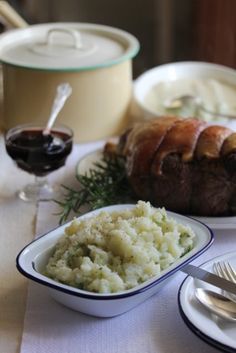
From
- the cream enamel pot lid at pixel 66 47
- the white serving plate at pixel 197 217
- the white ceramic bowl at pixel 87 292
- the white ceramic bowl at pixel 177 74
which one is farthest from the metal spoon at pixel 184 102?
the white ceramic bowl at pixel 87 292

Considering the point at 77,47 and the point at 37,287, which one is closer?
the point at 37,287

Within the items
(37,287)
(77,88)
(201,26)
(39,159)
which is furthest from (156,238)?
(201,26)

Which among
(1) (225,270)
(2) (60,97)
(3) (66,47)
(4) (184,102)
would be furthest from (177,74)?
(1) (225,270)

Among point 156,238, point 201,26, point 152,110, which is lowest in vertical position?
point 201,26

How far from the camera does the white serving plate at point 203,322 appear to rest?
0.81 m

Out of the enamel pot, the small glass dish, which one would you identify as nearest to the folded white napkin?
the small glass dish

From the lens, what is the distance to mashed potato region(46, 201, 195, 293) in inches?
34.3

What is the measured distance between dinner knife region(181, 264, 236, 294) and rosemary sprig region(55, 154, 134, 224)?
0.29 m

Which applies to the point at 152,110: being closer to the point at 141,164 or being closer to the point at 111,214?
the point at 141,164

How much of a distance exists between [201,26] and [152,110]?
162 centimetres

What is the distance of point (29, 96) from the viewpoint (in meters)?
1.51

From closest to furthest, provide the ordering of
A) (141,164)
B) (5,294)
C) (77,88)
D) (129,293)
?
(129,293), (5,294), (141,164), (77,88)

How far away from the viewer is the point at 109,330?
0.90m

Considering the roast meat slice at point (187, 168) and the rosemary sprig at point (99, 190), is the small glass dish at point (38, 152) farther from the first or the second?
the roast meat slice at point (187, 168)
